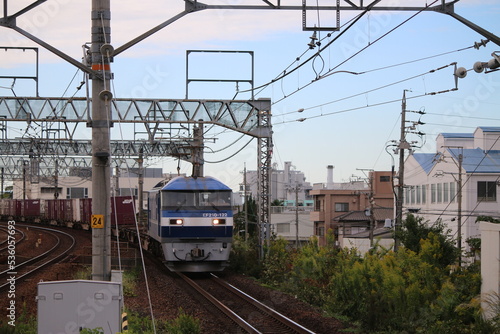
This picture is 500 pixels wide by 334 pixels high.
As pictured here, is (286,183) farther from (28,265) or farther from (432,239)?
(432,239)

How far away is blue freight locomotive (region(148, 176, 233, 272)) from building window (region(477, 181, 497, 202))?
22.6 meters

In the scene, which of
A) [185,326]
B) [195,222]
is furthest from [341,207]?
[185,326]

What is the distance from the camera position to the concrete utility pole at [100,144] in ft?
40.2

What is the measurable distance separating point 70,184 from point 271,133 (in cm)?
7661

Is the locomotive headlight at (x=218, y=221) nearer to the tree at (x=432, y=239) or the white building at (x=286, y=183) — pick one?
the tree at (x=432, y=239)

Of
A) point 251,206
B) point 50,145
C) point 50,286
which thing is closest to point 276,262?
point 50,286

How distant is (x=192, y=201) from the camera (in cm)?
2141

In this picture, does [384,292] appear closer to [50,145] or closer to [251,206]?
[50,145]

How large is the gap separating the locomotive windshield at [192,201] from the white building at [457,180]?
1721 cm

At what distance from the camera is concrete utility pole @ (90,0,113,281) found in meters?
12.2

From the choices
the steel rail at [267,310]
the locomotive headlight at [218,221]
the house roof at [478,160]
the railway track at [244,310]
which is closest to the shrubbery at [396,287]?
the steel rail at [267,310]

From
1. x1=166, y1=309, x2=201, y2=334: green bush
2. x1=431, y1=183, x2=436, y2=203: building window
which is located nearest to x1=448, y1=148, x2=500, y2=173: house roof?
x1=431, y1=183, x2=436, y2=203: building window

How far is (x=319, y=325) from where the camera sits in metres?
13.5

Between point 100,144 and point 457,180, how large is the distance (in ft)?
98.1
